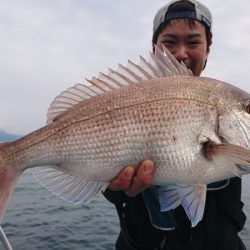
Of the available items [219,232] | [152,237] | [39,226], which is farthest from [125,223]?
[39,226]

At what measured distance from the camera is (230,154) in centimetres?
254

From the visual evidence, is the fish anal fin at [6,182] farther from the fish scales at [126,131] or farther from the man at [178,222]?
the man at [178,222]

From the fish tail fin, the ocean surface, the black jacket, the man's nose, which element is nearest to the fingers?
the black jacket

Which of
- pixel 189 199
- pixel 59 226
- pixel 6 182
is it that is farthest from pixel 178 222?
pixel 59 226

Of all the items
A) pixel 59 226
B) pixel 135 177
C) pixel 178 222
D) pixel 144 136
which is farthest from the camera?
pixel 59 226

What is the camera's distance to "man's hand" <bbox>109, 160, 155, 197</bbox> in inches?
103

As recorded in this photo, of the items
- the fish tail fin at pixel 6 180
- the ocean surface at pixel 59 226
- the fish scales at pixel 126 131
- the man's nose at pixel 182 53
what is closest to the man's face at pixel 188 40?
the man's nose at pixel 182 53

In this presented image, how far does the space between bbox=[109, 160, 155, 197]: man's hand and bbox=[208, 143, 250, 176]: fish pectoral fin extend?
0.46m

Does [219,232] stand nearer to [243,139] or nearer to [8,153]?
[243,139]

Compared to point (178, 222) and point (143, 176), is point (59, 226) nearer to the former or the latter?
point (178, 222)

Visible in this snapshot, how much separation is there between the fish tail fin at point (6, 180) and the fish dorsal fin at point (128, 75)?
1.69 ft

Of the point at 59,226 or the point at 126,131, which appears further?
the point at 59,226

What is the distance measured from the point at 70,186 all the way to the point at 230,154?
4.17 feet

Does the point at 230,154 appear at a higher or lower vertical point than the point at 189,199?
higher
